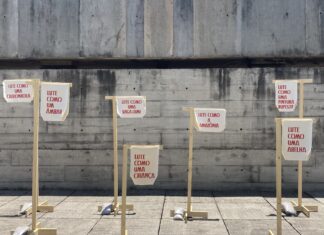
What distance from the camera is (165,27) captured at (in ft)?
36.4

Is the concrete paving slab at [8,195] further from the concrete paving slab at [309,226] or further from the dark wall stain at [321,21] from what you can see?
the dark wall stain at [321,21]

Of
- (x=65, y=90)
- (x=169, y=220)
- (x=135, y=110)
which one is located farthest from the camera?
(x=135, y=110)

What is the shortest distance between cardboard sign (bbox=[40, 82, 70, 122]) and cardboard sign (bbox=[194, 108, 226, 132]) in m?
2.50

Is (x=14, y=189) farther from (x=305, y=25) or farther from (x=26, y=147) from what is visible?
(x=305, y=25)

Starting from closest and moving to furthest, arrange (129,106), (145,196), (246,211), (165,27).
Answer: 1. (129,106)
2. (246,211)
3. (145,196)
4. (165,27)

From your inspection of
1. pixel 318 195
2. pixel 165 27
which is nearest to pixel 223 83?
pixel 165 27

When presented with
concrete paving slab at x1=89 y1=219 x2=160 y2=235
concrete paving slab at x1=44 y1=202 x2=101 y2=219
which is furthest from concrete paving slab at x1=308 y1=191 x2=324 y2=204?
concrete paving slab at x1=44 y1=202 x2=101 y2=219

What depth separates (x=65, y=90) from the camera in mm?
7367

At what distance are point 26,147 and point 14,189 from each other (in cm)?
117

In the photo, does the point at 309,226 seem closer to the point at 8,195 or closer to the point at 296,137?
the point at 296,137

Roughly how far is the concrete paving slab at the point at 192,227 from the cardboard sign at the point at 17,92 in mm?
3446

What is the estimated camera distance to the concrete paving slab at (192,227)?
23.3 ft

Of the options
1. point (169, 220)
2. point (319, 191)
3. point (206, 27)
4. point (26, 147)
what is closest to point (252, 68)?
point (206, 27)

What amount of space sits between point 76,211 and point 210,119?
11.3 feet
